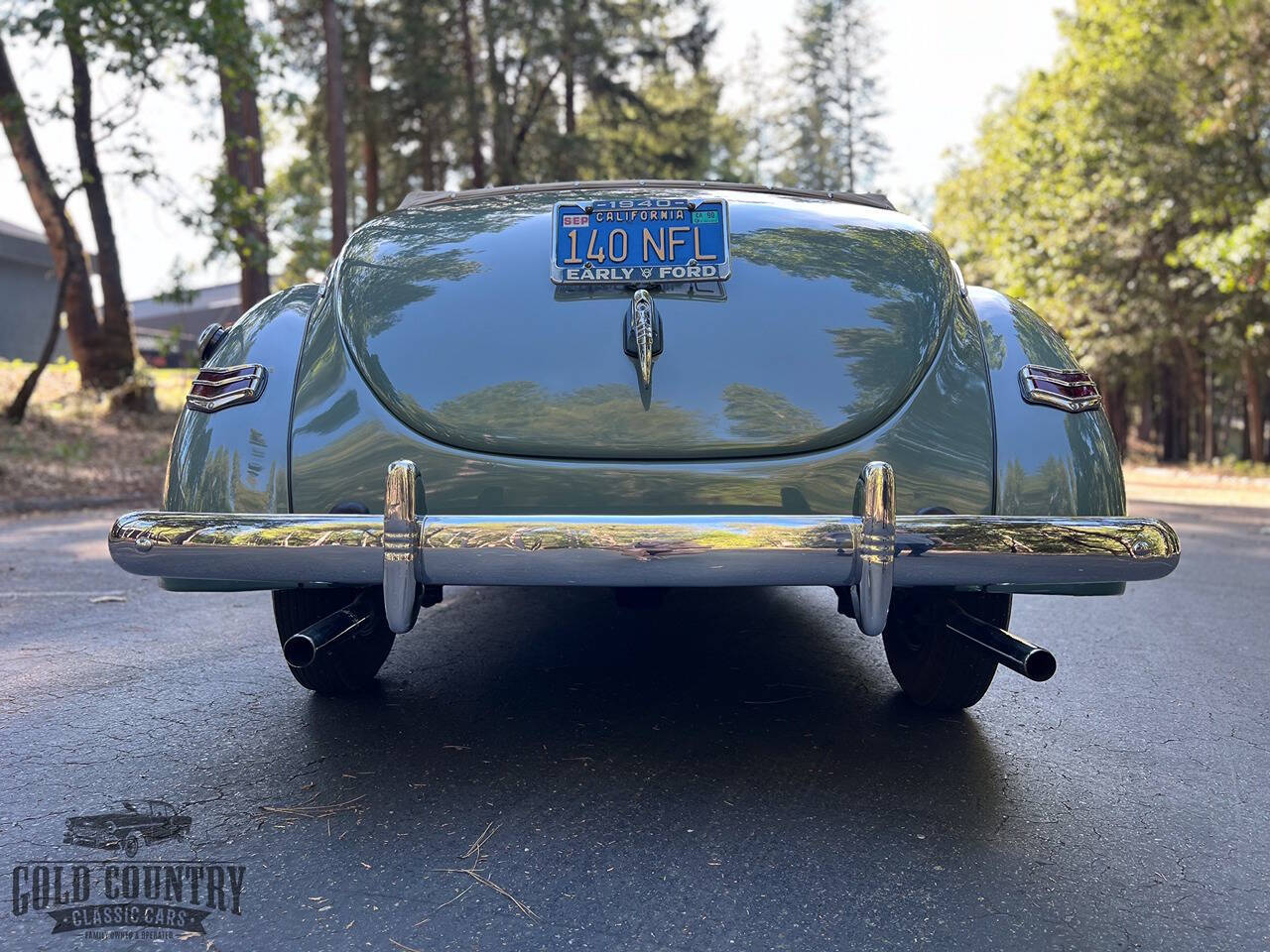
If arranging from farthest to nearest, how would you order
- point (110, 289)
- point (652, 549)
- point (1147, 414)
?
point (1147, 414), point (110, 289), point (652, 549)

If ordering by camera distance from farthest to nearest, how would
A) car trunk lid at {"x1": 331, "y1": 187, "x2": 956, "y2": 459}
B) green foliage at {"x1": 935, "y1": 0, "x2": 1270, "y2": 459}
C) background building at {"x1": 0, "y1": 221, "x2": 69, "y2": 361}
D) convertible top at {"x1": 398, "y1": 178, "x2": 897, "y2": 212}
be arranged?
background building at {"x1": 0, "y1": 221, "x2": 69, "y2": 361}, green foliage at {"x1": 935, "y1": 0, "x2": 1270, "y2": 459}, convertible top at {"x1": 398, "y1": 178, "x2": 897, "y2": 212}, car trunk lid at {"x1": 331, "y1": 187, "x2": 956, "y2": 459}

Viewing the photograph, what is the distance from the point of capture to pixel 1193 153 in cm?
1955

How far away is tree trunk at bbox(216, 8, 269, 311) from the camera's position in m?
12.0

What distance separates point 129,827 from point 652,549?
1.31 meters

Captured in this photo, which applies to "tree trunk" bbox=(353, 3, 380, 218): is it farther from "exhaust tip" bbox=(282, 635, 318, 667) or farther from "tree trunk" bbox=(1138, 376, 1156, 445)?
"tree trunk" bbox=(1138, 376, 1156, 445)

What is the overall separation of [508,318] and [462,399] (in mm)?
241

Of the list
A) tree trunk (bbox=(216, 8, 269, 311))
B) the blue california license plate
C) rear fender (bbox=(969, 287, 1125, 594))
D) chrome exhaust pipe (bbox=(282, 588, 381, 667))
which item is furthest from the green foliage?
chrome exhaust pipe (bbox=(282, 588, 381, 667))

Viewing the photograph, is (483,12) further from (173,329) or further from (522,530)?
(522,530)

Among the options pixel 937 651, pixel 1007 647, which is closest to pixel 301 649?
pixel 1007 647

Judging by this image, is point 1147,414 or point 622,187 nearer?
point 622,187

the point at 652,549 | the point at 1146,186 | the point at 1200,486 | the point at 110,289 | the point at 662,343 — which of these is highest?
the point at 1146,186

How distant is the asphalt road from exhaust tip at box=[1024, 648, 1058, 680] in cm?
39

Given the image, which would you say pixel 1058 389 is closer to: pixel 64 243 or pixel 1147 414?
pixel 64 243

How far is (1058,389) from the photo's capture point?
2676 millimetres
